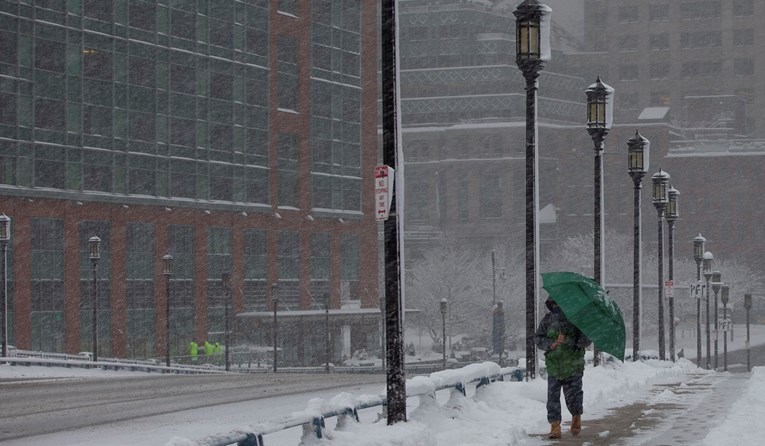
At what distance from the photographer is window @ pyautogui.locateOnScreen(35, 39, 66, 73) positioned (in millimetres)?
64188

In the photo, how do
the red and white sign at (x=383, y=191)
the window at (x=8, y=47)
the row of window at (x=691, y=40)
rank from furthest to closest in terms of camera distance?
1. the row of window at (x=691, y=40)
2. the window at (x=8, y=47)
3. the red and white sign at (x=383, y=191)

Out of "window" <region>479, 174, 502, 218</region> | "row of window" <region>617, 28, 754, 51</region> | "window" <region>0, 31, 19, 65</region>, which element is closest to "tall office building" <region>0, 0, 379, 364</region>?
"window" <region>0, 31, 19, 65</region>

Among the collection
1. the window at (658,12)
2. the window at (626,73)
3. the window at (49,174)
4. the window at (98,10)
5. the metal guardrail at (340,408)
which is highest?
the window at (658,12)

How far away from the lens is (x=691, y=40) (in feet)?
521

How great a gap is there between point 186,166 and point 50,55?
39.5ft

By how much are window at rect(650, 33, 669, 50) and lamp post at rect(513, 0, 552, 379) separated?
139791mm

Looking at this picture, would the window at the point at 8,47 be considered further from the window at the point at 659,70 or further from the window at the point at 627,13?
the window at the point at 627,13


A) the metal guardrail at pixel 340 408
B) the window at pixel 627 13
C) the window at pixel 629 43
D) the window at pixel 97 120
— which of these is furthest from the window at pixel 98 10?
the window at pixel 627 13

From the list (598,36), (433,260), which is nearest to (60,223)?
(433,260)

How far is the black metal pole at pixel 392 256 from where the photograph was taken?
47.6 ft

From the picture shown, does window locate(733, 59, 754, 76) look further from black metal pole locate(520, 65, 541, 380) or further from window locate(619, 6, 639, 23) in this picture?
black metal pole locate(520, 65, 541, 380)

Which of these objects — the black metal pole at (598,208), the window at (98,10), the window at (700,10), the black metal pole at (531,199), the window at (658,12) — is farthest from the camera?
the window at (658,12)

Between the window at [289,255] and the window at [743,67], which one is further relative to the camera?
the window at [743,67]

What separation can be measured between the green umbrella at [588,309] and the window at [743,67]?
147 metres
